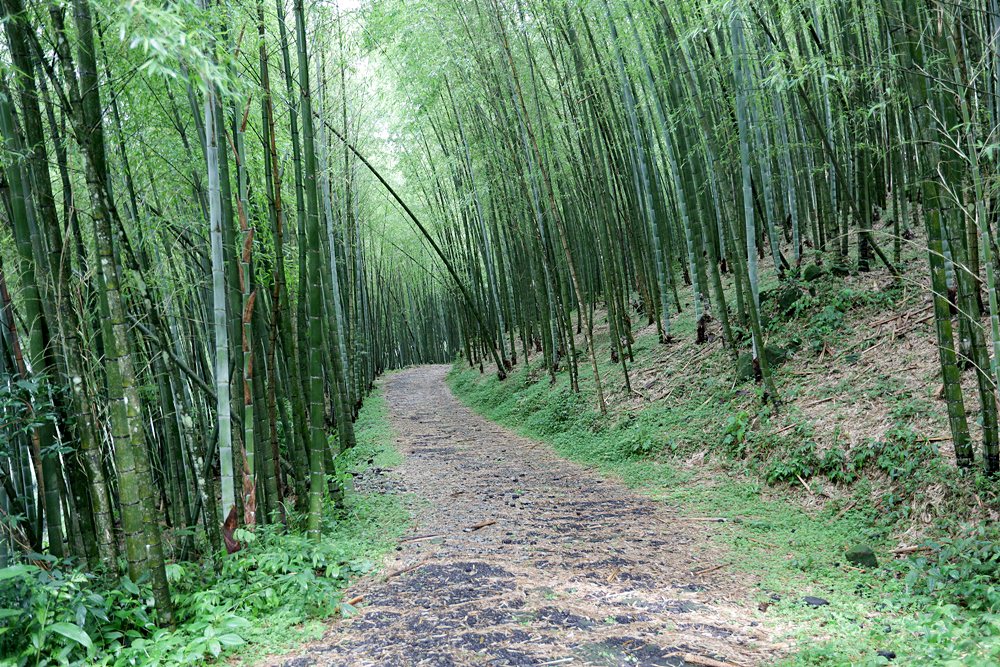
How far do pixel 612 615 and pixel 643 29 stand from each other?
524cm

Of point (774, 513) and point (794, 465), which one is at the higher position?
point (794, 465)

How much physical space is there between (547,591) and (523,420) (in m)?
4.91

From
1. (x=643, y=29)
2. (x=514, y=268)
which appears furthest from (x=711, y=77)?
(x=514, y=268)

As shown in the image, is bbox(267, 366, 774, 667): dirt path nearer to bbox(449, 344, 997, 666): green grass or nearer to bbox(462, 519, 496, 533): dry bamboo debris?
bbox(462, 519, 496, 533): dry bamboo debris

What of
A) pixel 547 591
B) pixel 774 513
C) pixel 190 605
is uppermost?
pixel 190 605

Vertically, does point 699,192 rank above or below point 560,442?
above

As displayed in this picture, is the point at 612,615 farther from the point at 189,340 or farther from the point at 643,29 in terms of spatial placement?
the point at 643,29

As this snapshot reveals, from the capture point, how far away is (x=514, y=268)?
9.98 metres

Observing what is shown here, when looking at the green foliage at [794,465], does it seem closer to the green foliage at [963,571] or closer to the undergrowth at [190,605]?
the green foliage at [963,571]

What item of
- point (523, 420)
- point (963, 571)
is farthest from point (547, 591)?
point (523, 420)

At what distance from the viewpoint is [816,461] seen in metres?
3.73

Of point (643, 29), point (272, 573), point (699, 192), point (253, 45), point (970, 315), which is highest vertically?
point (643, 29)

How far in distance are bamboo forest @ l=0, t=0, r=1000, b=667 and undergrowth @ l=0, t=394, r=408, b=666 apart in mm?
17

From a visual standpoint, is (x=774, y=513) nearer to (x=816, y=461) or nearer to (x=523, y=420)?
(x=816, y=461)
